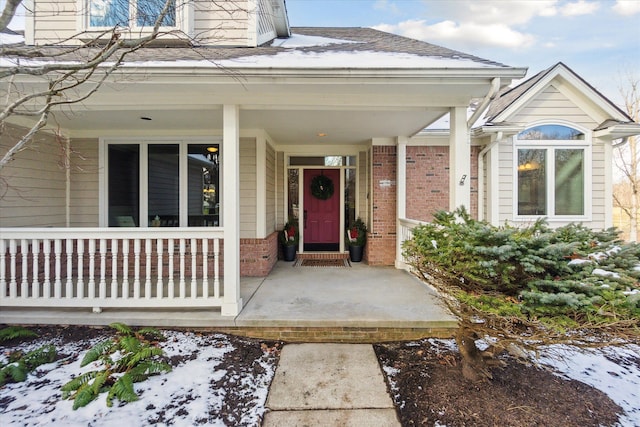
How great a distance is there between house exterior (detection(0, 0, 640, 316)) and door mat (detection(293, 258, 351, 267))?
1.59 ft

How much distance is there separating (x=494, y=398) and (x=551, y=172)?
Answer: 16.0 ft

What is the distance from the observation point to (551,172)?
5520 millimetres

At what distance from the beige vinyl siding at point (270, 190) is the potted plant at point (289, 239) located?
1.08ft

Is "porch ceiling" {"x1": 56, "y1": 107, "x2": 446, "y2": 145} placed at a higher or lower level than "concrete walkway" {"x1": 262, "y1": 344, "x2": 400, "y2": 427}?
higher

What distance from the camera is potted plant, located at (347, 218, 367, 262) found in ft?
21.0

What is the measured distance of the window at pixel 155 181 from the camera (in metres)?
5.29

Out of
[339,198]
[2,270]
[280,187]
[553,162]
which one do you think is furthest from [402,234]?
[2,270]

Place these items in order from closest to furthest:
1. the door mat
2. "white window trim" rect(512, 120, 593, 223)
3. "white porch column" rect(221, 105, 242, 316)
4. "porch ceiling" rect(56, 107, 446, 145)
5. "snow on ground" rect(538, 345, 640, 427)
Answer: "snow on ground" rect(538, 345, 640, 427) → "white porch column" rect(221, 105, 242, 316) → "porch ceiling" rect(56, 107, 446, 145) → "white window trim" rect(512, 120, 593, 223) → the door mat

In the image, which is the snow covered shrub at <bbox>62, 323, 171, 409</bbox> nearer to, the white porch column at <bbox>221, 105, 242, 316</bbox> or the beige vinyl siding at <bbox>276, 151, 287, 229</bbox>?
the white porch column at <bbox>221, 105, 242, 316</bbox>

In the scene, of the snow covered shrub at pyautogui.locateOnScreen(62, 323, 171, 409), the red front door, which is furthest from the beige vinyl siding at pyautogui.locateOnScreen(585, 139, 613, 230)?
the snow covered shrub at pyautogui.locateOnScreen(62, 323, 171, 409)

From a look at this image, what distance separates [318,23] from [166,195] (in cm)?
592

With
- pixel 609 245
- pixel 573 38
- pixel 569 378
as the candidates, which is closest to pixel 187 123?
pixel 609 245

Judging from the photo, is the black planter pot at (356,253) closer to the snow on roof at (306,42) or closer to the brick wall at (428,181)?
the brick wall at (428,181)

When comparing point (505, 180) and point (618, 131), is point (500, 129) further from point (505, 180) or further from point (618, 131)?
point (618, 131)
